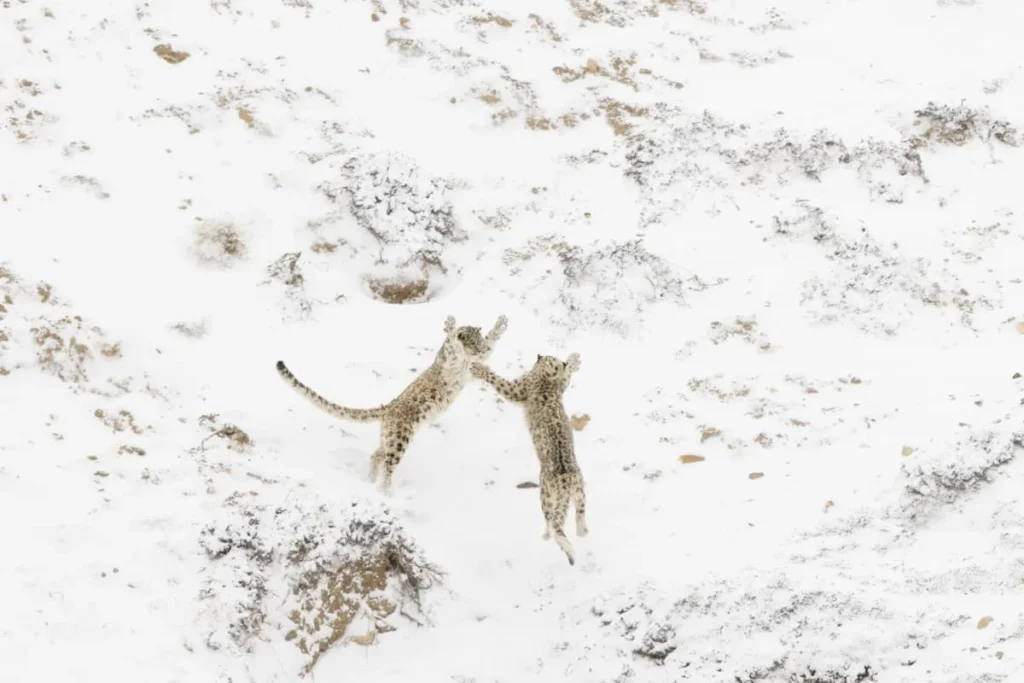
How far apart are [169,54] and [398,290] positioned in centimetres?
679

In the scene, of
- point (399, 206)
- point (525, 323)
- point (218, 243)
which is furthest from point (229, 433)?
point (399, 206)

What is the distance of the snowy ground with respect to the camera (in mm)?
8609

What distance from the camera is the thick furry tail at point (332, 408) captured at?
35.2ft

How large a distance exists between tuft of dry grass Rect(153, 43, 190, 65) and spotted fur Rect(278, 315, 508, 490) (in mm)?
8809

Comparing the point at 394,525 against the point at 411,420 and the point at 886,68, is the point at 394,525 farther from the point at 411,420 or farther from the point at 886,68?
the point at 886,68

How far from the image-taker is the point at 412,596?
9.35 meters

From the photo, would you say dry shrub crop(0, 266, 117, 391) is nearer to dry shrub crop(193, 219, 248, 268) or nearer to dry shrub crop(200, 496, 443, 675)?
dry shrub crop(193, 219, 248, 268)

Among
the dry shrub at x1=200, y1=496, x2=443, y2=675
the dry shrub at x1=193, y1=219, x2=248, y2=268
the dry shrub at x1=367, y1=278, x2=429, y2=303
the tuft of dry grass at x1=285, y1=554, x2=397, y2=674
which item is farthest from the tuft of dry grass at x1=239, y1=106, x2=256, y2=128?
the tuft of dry grass at x1=285, y1=554, x2=397, y2=674

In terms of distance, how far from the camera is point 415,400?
11.2m

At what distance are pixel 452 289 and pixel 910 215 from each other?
7.85m

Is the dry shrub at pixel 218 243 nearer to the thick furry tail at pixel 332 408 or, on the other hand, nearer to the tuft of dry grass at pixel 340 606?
the thick furry tail at pixel 332 408

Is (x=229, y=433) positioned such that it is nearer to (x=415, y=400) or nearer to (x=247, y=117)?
(x=415, y=400)

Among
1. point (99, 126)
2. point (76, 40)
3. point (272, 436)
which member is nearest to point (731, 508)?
point (272, 436)

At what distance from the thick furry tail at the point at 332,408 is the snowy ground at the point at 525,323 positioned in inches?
23.1
